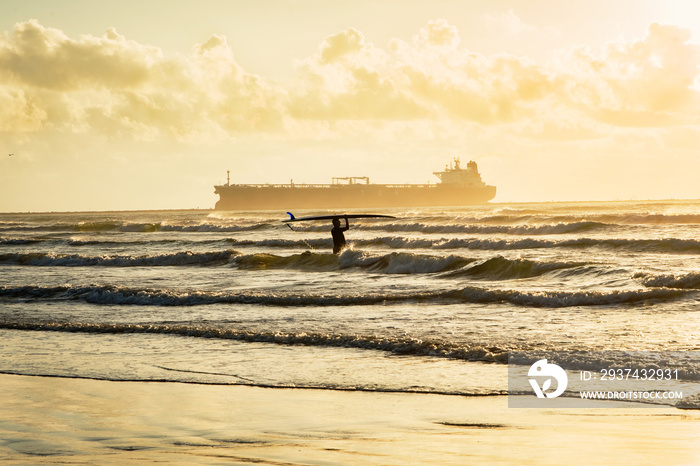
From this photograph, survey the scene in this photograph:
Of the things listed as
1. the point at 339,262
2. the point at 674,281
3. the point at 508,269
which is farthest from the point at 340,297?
the point at 339,262

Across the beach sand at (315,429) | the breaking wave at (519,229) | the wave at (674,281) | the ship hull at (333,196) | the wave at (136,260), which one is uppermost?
the ship hull at (333,196)

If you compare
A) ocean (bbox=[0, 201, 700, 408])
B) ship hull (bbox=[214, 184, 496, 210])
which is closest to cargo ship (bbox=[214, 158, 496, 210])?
ship hull (bbox=[214, 184, 496, 210])

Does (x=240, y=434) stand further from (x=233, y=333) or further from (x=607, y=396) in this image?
(x=233, y=333)

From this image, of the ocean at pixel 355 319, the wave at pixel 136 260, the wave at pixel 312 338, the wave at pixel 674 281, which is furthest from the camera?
the wave at pixel 136 260

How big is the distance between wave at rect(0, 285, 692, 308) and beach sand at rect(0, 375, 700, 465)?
7.87 metres

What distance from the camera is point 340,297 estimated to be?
1650 centimetres

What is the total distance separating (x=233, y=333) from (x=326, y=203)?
441ft

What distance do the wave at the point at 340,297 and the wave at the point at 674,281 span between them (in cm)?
123

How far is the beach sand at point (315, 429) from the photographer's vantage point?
5.19 metres

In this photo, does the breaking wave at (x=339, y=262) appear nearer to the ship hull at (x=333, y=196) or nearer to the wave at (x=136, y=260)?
the wave at (x=136, y=260)

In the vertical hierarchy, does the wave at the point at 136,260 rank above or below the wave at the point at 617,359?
below

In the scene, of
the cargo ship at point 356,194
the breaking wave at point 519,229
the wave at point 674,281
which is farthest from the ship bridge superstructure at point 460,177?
the wave at point 674,281

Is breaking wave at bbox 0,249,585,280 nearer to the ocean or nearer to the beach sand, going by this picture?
the ocean

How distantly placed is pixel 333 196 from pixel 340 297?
12936 cm
